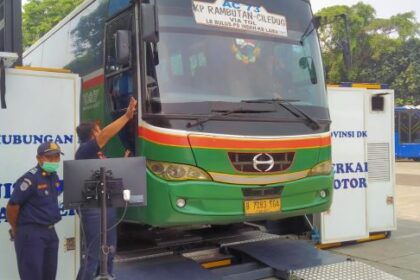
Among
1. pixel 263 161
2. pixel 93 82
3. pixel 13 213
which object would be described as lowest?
pixel 13 213

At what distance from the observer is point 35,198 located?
A: 4.27 metres

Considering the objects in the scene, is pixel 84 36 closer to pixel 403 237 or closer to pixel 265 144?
pixel 265 144

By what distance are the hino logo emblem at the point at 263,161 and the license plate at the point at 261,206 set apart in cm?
33

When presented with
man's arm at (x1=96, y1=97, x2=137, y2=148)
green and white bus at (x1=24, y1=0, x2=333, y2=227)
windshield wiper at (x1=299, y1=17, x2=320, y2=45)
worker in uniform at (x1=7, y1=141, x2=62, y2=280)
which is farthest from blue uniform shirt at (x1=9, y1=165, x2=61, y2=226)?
windshield wiper at (x1=299, y1=17, x2=320, y2=45)

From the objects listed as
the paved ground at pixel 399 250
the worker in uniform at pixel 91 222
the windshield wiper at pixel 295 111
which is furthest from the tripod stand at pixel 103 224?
the paved ground at pixel 399 250

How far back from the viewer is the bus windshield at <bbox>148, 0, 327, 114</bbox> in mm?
4996

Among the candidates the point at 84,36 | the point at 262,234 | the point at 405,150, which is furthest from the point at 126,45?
the point at 405,150

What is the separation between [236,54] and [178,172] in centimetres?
142

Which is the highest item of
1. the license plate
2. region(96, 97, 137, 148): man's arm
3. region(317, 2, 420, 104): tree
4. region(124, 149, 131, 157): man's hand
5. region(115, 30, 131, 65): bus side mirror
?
region(317, 2, 420, 104): tree

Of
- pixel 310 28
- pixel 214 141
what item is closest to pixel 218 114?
pixel 214 141

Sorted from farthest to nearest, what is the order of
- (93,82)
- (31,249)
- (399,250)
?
(399,250) → (93,82) → (31,249)

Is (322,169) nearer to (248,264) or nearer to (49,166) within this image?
(248,264)

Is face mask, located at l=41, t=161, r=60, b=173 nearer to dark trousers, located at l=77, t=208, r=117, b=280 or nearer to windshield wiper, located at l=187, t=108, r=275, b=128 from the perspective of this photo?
dark trousers, located at l=77, t=208, r=117, b=280

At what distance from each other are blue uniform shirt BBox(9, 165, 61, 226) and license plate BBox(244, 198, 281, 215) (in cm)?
188
